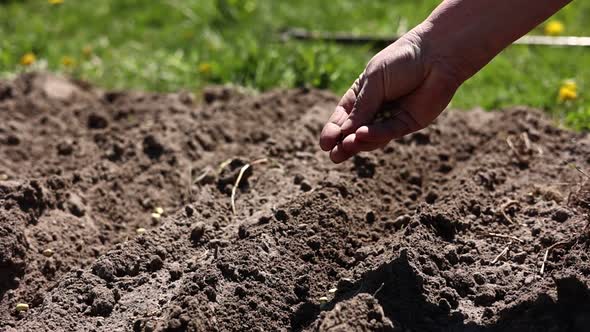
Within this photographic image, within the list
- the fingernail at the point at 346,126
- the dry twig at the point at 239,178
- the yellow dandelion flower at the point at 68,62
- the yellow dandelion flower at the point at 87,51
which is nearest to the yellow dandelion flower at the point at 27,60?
the yellow dandelion flower at the point at 68,62

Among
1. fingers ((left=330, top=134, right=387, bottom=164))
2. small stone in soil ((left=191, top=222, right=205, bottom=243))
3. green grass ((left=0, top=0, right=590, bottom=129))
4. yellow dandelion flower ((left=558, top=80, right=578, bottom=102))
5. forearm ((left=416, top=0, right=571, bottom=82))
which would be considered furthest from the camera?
green grass ((left=0, top=0, right=590, bottom=129))

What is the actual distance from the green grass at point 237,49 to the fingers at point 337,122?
1751 millimetres

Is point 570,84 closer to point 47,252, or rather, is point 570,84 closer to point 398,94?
point 398,94

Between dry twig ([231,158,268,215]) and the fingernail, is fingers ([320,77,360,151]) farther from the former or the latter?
dry twig ([231,158,268,215])

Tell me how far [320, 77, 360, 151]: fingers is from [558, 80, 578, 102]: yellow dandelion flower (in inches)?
77.2

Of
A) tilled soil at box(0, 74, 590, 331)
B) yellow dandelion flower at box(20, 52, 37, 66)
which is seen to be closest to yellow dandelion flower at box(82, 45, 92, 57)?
yellow dandelion flower at box(20, 52, 37, 66)

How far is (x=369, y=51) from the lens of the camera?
6.07 metres

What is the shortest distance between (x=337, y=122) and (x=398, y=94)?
0.30 meters

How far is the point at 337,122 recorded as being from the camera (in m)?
3.61

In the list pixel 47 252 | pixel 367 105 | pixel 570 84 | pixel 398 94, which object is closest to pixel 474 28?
pixel 398 94

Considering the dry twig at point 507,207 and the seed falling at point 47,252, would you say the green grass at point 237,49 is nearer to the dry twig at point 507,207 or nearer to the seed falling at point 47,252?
the dry twig at point 507,207

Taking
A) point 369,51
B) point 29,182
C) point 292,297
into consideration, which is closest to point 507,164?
point 292,297

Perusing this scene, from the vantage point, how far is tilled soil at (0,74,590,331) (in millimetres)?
3205

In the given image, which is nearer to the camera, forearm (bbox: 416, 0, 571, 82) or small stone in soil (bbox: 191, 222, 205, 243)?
forearm (bbox: 416, 0, 571, 82)
